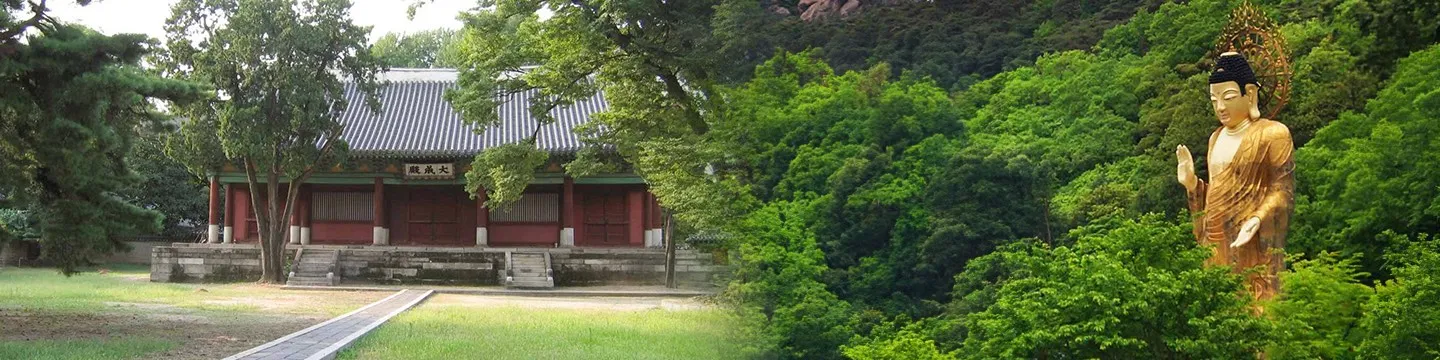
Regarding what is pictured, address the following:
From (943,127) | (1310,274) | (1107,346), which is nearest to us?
(1107,346)

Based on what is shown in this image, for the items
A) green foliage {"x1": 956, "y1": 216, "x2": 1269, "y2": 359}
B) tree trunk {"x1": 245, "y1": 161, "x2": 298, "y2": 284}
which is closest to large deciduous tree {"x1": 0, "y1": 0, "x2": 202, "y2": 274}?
tree trunk {"x1": 245, "y1": 161, "x2": 298, "y2": 284}

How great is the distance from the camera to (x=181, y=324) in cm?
1038

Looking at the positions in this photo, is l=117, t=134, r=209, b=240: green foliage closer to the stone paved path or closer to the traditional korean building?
the traditional korean building

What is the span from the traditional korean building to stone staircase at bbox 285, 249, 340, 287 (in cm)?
118

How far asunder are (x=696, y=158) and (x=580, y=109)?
11.4 metres

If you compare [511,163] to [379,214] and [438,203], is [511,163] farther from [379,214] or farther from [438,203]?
[438,203]

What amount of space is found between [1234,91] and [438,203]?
14.0 meters

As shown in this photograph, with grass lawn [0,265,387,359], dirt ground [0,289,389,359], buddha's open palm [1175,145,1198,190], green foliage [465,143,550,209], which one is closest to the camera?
buddha's open palm [1175,145,1198,190]

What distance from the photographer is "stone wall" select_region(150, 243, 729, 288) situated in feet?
56.5

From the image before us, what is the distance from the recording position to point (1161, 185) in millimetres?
11523

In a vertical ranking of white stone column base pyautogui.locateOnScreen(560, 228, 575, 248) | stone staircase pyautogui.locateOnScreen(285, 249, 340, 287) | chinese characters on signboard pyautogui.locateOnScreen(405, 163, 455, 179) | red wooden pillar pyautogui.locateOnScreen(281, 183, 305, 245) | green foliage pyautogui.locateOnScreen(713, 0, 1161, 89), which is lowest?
stone staircase pyautogui.locateOnScreen(285, 249, 340, 287)

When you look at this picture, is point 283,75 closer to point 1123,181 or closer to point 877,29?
point 877,29

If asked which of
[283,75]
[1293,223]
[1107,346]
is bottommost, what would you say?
[1107,346]

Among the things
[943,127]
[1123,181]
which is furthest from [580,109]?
[1123,181]
